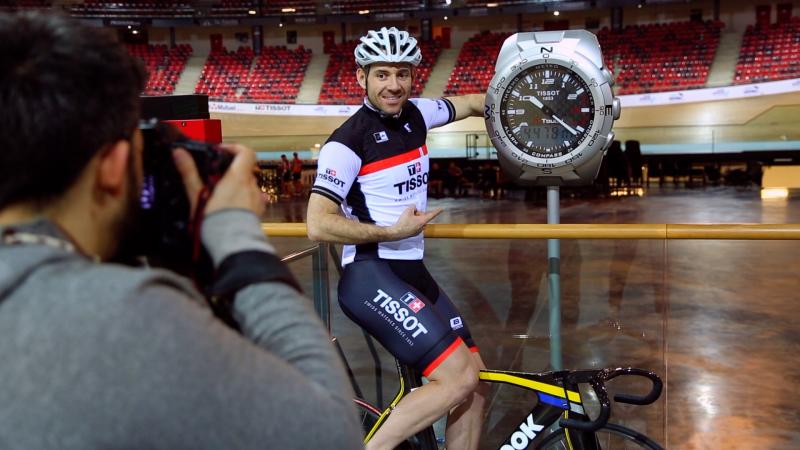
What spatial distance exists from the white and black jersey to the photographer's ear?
57.1 inches

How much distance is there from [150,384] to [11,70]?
294mm

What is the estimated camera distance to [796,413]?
2578mm

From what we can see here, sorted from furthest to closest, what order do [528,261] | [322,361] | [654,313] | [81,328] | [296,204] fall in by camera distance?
1. [296,204]
2. [528,261]
3. [654,313]
4. [322,361]
5. [81,328]

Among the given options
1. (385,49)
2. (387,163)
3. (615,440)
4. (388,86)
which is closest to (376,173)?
(387,163)

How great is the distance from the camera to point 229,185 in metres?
0.76

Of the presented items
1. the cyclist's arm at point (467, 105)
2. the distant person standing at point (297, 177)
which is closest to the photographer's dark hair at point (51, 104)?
the cyclist's arm at point (467, 105)

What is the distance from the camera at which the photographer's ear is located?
67 cm

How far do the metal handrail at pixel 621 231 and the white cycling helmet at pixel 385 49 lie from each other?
1.88 feet

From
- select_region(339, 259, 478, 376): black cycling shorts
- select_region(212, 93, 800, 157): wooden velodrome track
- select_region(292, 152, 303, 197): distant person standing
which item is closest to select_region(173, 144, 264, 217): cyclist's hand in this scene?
select_region(339, 259, 478, 376): black cycling shorts

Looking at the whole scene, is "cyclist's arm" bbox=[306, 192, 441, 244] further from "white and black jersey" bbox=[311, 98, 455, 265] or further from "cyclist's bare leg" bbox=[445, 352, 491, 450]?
"cyclist's bare leg" bbox=[445, 352, 491, 450]

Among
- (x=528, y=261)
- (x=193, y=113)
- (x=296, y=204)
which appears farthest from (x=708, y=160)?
(x=193, y=113)

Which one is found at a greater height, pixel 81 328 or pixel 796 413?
pixel 81 328

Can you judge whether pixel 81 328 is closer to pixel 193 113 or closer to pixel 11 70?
pixel 11 70

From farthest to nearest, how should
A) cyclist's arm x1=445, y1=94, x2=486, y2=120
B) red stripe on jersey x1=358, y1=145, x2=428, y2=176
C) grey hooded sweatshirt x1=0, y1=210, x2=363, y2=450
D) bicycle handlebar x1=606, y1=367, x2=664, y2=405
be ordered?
cyclist's arm x1=445, y1=94, x2=486, y2=120
red stripe on jersey x1=358, y1=145, x2=428, y2=176
bicycle handlebar x1=606, y1=367, x2=664, y2=405
grey hooded sweatshirt x1=0, y1=210, x2=363, y2=450
